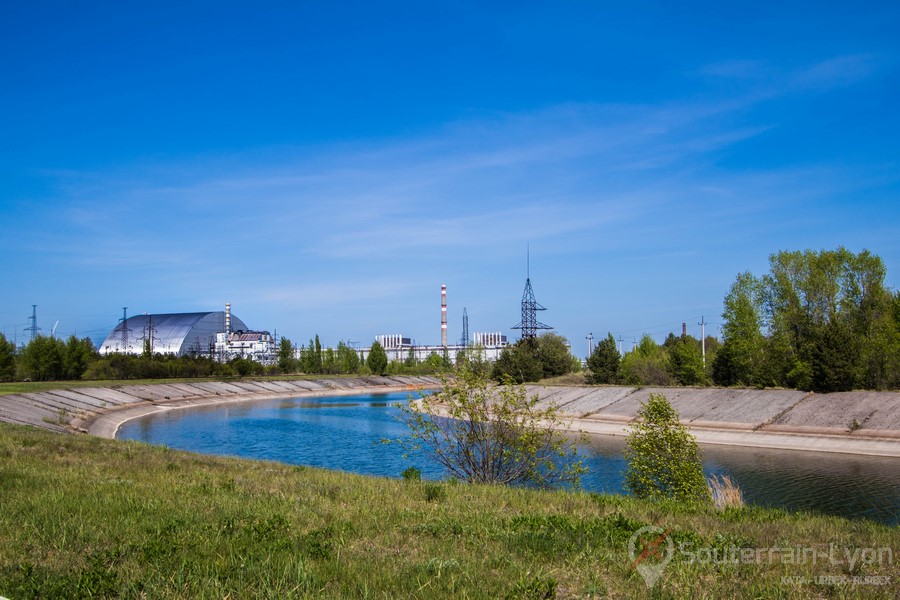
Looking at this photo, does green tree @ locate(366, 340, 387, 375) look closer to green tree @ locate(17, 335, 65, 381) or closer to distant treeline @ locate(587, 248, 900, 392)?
green tree @ locate(17, 335, 65, 381)

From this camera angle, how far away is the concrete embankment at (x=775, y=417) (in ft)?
138

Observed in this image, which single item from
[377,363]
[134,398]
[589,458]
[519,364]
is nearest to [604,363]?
[519,364]

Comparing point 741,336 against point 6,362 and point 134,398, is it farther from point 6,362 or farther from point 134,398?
point 6,362

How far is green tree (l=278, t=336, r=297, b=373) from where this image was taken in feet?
507

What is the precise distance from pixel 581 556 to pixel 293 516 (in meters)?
4.70

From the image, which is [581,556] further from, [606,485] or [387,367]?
[387,367]

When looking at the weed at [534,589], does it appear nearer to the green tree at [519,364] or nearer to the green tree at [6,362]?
the green tree at [519,364]

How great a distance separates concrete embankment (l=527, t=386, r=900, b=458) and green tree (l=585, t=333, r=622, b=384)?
2015 cm

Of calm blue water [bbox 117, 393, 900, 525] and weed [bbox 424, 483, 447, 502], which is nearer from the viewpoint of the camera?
weed [bbox 424, 483, 447, 502]

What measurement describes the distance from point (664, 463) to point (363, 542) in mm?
14670

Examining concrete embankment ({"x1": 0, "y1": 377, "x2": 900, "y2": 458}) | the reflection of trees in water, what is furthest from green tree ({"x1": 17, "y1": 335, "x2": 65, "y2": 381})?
the reflection of trees in water

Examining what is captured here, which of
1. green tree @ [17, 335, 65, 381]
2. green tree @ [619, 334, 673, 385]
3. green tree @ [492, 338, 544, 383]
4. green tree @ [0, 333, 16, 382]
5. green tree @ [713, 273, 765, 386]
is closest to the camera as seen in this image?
green tree @ [713, 273, 765, 386]

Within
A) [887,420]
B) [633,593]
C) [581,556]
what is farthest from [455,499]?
[887,420]
